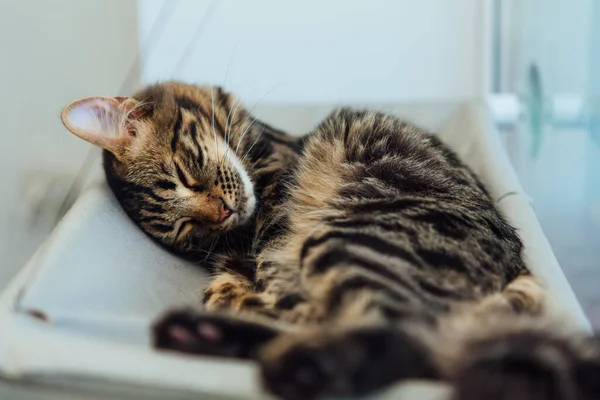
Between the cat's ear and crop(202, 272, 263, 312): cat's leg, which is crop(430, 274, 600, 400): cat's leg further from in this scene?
the cat's ear

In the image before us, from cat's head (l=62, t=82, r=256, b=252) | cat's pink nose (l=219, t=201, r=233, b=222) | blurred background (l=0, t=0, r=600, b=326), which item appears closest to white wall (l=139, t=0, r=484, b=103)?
blurred background (l=0, t=0, r=600, b=326)

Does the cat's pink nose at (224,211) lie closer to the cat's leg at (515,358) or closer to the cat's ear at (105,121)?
the cat's ear at (105,121)

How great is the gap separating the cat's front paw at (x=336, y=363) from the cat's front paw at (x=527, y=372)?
0.09 m

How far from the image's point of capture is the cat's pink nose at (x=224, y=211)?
148cm

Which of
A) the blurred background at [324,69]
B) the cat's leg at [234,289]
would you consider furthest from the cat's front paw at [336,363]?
the blurred background at [324,69]

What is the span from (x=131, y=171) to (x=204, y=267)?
279 millimetres

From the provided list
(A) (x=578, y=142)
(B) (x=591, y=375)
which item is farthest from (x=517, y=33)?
(B) (x=591, y=375)

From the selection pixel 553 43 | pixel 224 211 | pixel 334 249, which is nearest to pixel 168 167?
pixel 224 211

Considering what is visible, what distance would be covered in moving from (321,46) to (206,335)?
79.0 inches

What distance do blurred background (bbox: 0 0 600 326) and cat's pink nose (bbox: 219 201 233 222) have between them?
0.53 metres

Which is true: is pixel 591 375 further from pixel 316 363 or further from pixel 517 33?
pixel 517 33

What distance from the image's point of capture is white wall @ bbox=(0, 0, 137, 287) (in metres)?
2.10

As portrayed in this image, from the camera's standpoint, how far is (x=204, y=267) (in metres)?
1.58

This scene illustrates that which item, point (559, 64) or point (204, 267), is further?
point (559, 64)
